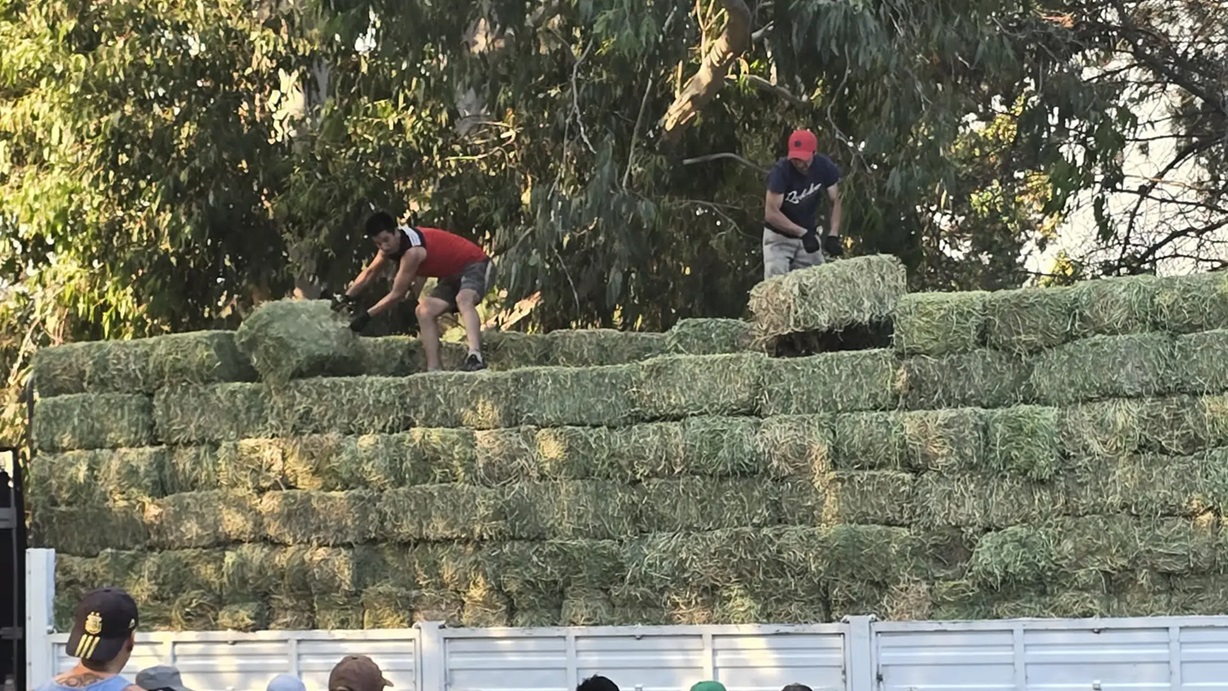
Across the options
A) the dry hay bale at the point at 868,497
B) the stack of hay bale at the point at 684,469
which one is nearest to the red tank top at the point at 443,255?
the stack of hay bale at the point at 684,469

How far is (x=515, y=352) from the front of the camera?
1074cm

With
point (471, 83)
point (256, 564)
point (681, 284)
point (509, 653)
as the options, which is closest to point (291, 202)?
point (471, 83)

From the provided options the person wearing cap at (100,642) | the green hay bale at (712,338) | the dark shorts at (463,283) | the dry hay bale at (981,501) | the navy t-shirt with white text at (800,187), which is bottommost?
the person wearing cap at (100,642)

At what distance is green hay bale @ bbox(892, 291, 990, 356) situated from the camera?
8656mm

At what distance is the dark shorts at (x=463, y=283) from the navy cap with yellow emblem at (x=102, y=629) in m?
6.31

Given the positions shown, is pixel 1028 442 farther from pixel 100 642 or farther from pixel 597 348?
pixel 100 642

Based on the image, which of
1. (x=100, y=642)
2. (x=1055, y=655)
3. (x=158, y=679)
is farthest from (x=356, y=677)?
(x=1055, y=655)

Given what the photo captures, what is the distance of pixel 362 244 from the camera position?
15.3m

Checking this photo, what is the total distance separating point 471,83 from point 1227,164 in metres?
7.77

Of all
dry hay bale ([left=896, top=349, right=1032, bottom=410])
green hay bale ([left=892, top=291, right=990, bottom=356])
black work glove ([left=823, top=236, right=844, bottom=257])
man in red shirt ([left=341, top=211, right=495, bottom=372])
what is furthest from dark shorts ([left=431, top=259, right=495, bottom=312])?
dry hay bale ([left=896, top=349, right=1032, bottom=410])

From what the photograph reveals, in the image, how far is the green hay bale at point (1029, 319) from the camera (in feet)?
27.8

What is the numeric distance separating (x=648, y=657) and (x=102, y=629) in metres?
4.36

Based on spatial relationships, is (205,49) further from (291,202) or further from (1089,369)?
(1089,369)

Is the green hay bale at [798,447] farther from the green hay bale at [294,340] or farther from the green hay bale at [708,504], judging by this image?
the green hay bale at [294,340]
